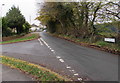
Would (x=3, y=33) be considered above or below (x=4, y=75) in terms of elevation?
above

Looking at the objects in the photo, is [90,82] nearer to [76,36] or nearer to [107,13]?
[107,13]

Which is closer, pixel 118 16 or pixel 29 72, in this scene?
pixel 29 72

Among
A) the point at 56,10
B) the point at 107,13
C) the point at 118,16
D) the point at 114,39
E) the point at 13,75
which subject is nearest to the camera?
the point at 13,75

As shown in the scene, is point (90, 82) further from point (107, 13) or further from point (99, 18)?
point (99, 18)

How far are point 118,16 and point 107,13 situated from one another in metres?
1.10

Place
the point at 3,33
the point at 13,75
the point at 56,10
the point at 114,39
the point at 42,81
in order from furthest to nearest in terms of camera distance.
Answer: the point at 3,33, the point at 56,10, the point at 114,39, the point at 13,75, the point at 42,81

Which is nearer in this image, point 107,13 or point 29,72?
point 29,72

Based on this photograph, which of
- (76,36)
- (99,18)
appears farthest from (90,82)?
(76,36)

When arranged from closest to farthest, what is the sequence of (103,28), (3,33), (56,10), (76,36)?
1. (103,28)
2. (76,36)
3. (56,10)
4. (3,33)

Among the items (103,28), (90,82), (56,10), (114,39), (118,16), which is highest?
(56,10)

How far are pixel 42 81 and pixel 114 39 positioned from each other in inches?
265

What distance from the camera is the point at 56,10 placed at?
1728cm

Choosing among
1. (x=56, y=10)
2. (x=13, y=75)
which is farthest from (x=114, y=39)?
(x=56, y=10)

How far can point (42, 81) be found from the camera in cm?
329
